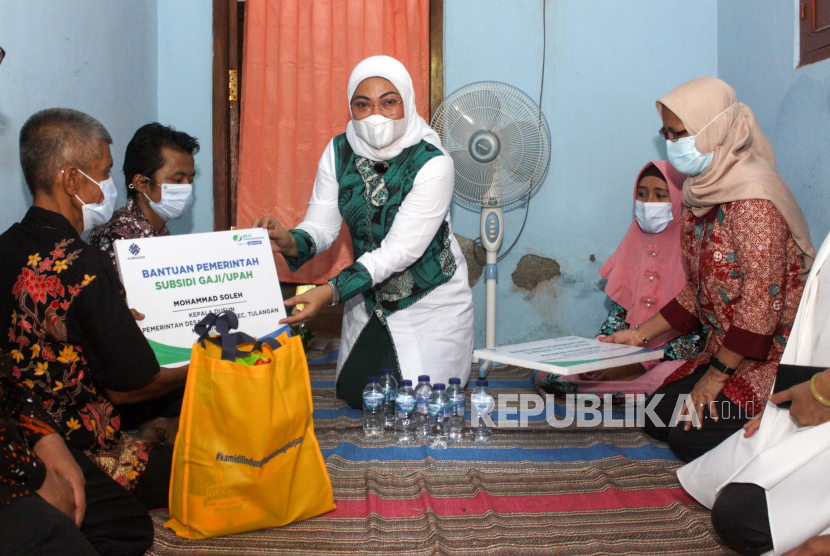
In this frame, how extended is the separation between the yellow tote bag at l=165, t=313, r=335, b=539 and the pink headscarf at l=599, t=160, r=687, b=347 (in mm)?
1781

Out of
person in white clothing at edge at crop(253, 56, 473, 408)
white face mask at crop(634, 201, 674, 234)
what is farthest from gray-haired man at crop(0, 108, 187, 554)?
white face mask at crop(634, 201, 674, 234)

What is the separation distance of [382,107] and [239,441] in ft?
4.61

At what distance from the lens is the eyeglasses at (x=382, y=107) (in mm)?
2445

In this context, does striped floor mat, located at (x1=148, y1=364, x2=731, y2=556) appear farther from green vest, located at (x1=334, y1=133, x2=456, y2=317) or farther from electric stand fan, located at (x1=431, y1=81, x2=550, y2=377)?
electric stand fan, located at (x1=431, y1=81, x2=550, y2=377)

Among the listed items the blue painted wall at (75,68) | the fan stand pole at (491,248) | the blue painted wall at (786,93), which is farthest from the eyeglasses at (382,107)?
the blue painted wall at (786,93)

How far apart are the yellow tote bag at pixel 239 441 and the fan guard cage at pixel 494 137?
1.76 metres

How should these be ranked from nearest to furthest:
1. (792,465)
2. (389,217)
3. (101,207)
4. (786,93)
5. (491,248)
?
(792,465), (101,207), (389,217), (786,93), (491,248)

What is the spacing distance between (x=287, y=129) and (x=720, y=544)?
267 cm

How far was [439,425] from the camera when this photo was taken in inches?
93.3

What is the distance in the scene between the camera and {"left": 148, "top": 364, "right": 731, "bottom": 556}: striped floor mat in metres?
1.61

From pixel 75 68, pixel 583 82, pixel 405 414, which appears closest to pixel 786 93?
pixel 583 82

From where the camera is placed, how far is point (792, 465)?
54.9 inches

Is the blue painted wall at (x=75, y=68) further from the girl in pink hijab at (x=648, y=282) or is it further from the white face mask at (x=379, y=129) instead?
the girl in pink hijab at (x=648, y=282)

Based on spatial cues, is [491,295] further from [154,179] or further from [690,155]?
[154,179]
